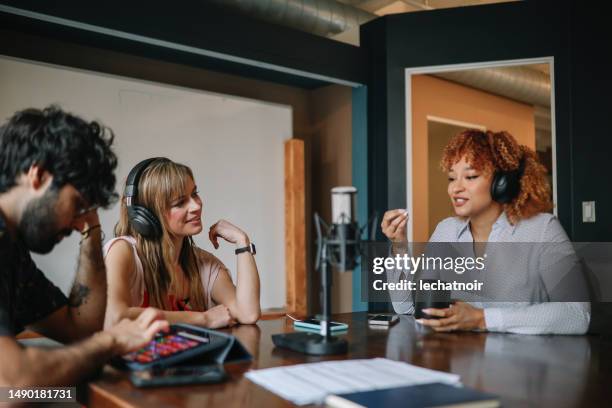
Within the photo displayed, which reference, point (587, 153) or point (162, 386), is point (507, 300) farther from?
point (587, 153)

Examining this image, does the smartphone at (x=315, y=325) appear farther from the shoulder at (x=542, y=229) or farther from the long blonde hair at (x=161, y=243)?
the shoulder at (x=542, y=229)

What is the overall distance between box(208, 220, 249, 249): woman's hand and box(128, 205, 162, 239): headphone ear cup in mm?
290

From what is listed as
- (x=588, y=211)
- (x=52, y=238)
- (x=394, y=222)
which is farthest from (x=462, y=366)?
(x=588, y=211)

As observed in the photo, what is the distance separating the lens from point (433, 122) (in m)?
3.61

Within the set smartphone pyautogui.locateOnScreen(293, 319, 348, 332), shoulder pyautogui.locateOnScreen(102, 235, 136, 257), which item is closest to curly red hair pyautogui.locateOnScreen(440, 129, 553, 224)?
smartphone pyautogui.locateOnScreen(293, 319, 348, 332)

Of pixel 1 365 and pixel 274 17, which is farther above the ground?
pixel 274 17

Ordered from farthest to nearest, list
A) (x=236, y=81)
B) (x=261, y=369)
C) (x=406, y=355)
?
(x=236, y=81) < (x=406, y=355) < (x=261, y=369)

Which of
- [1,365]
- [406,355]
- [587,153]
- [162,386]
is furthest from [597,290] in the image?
[1,365]

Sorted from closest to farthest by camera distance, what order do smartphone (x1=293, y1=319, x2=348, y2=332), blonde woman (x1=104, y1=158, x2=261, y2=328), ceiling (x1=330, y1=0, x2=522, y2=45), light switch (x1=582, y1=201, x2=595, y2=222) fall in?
smartphone (x1=293, y1=319, x2=348, y2=332), blonde woman (x1=104, y1=158, x2=261, y2=328), light switch (x1=582, y1=201, x2=595, y2=222), ceiling (x1=330, y1=0, x2=522, y2=45)

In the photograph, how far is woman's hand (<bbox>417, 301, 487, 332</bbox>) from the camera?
1.59 m

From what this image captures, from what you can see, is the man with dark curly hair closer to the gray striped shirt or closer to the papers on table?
the papers on table

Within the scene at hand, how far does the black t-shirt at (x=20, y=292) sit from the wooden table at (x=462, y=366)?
0.22 meters

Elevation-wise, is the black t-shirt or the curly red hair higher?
the curly red hair

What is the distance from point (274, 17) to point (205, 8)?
611 millimetres
